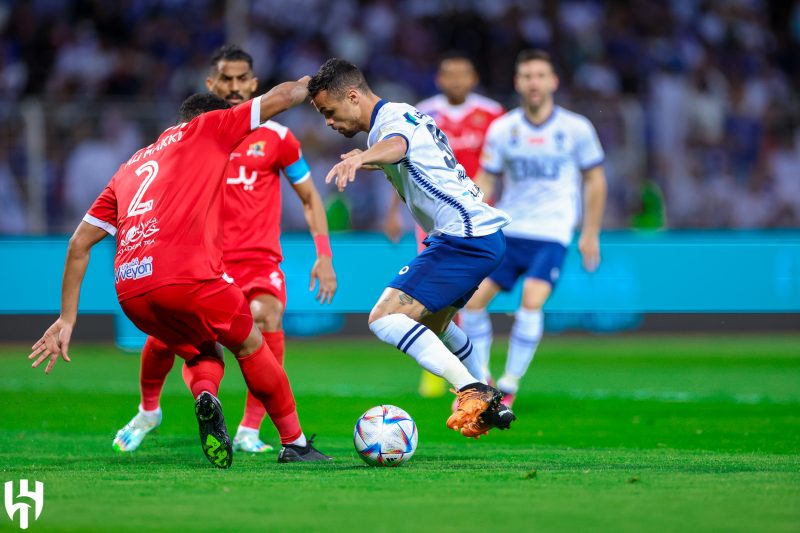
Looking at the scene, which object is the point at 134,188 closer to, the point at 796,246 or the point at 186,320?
the point at 186,320

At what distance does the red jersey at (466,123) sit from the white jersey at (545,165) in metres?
0.85

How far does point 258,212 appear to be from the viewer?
7.86 meters

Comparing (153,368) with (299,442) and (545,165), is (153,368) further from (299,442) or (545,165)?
(545,165)

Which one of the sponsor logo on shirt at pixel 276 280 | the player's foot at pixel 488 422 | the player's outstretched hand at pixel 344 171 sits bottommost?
the player's foot at pixel 488 422

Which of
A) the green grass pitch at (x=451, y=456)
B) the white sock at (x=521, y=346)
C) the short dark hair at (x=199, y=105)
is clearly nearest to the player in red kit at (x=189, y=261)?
the short dark hair at (x=199, y=105)

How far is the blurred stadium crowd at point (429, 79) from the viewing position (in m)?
15.3

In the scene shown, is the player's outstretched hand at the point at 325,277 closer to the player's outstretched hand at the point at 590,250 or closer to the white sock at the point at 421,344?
the white sock at the point at 421,344

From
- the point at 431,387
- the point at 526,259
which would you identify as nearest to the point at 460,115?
the point at 526,259

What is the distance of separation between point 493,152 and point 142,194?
181 inches

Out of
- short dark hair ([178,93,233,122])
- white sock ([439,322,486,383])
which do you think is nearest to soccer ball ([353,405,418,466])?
white sock ([439,322,486,383])

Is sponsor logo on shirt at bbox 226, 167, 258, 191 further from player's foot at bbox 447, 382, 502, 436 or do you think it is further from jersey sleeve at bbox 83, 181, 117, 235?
player's foot at bbox 447, 382, 502, 436

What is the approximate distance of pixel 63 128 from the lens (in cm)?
1521

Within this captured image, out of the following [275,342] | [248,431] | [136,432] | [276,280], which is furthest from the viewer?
[276,280]

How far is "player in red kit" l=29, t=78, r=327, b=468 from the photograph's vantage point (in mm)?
6219
